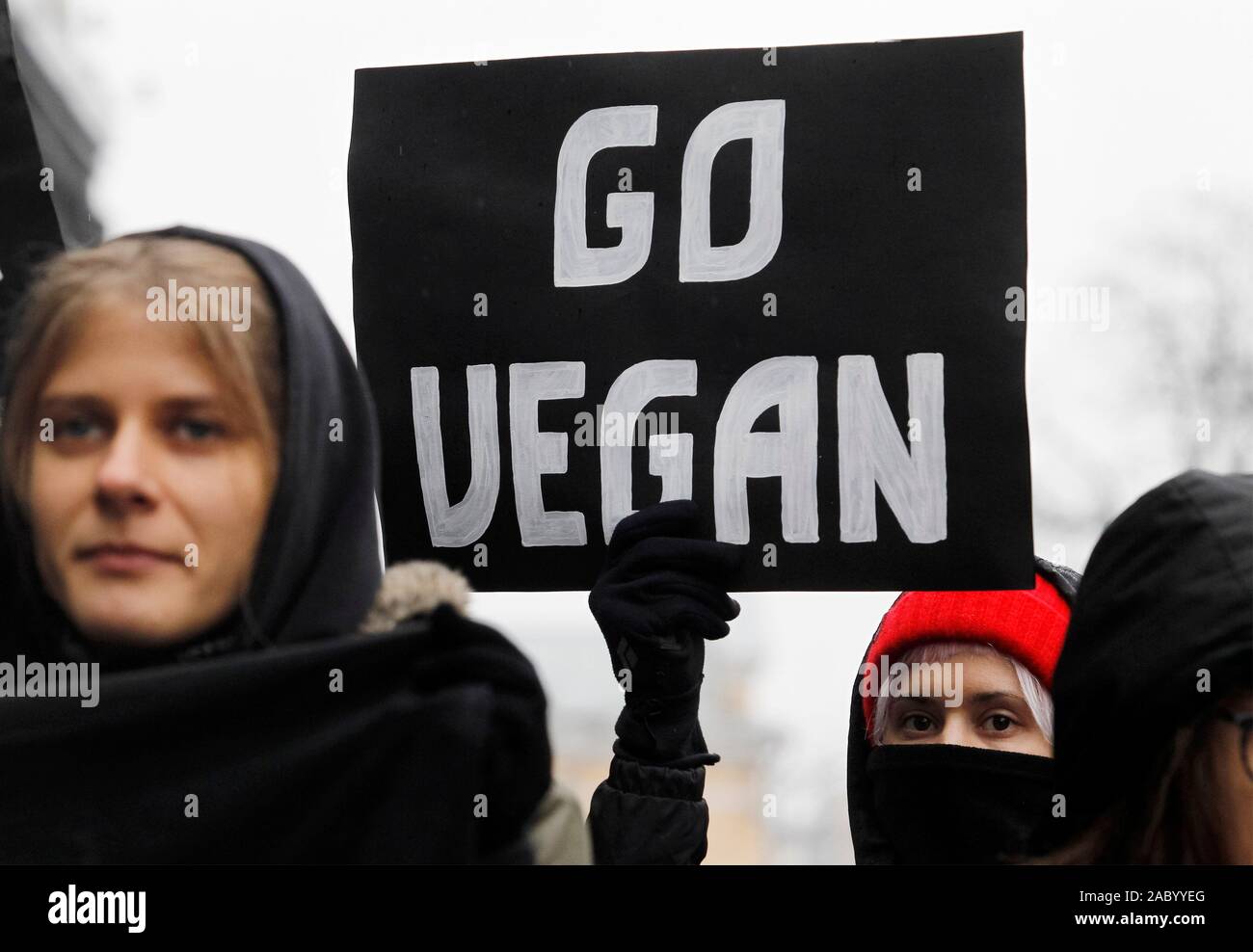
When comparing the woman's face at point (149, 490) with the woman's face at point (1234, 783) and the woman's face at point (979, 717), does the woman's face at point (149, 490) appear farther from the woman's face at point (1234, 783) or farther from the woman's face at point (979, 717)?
the woman's face at point (1234, 783)

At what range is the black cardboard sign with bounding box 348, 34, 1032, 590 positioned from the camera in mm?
1851

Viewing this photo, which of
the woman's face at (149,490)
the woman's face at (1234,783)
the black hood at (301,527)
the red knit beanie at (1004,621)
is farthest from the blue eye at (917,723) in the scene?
the woman's face at (149,490)

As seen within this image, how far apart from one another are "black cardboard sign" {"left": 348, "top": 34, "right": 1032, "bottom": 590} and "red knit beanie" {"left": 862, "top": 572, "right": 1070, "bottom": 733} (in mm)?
186

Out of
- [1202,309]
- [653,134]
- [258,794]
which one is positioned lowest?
[258,794]

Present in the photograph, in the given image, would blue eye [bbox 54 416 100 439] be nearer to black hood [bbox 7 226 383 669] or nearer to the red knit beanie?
black hood [bbox 7 226 383 669]

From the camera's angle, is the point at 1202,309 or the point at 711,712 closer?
the point at 1202,309

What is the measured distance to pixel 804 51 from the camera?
1.90m

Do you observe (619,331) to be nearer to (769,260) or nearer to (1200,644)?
(769,260)

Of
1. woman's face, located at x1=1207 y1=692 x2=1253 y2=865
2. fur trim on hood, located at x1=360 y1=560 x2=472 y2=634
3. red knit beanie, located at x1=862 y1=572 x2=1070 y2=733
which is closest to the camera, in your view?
woman's face, located at x1=1207 y1=692 x2=1253 y2=865

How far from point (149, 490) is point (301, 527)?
0.66 ft

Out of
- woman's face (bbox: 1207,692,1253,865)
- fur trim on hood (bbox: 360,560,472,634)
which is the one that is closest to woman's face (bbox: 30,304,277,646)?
fur trim on hood (bbox: 360,560,472,634)
